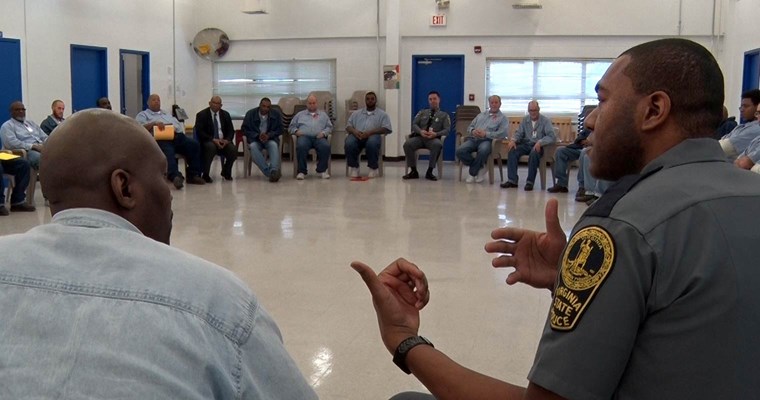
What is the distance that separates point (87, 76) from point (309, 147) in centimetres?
368

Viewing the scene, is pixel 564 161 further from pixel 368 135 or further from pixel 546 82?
pixel 546 82

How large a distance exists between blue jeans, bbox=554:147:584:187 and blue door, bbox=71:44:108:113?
707 cm

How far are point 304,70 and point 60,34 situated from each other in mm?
4874

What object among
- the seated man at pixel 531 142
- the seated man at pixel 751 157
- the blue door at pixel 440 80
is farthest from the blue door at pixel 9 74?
the seated man at pixel 751 157

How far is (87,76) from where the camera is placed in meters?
12.0

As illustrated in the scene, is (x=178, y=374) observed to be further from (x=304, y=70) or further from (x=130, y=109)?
(x=304, y=70)

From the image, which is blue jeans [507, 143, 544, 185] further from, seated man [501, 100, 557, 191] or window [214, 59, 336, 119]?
window [214, 59, 336, 119]

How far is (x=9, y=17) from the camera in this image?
10.1 metres

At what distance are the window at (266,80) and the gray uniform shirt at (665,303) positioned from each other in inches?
547

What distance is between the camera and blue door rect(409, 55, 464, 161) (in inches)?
565

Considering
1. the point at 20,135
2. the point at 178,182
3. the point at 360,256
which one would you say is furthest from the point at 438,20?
the point at 360,256

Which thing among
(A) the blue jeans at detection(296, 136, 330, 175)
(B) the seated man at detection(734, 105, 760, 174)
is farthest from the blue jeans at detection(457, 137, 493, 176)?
(B) the seated man at detection(734, 105, 760, 174)

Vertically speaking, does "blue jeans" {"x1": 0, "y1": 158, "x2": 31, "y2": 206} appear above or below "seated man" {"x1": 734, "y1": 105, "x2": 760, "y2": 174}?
below

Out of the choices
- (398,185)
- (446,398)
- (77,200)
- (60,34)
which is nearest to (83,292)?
(77,200)
